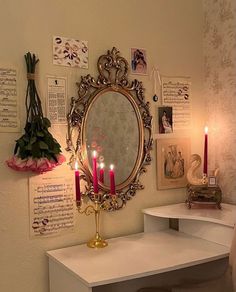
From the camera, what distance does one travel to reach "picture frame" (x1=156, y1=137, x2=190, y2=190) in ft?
7.05

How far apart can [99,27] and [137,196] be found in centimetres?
96

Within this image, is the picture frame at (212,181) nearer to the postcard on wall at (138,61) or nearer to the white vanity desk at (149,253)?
the white vanity desk at (149,253)

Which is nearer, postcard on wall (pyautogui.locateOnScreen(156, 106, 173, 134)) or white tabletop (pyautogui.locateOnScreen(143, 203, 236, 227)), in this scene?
white tabletop (pyautogui.locateOnScreen(143, 203, 236, 227))

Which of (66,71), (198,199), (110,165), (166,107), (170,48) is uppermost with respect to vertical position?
(170,48)

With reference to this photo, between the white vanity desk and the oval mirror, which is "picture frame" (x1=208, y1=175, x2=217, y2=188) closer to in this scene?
the white vanity desk

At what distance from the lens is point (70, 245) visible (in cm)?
184

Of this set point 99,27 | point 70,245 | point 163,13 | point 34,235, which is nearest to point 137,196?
point 70,245

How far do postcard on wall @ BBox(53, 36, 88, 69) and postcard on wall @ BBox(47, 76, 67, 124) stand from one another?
0.09 meters

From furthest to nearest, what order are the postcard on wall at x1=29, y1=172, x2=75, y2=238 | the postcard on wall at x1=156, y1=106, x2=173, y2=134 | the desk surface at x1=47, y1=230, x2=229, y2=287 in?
the postcard on wall at x1=156, y1=106, x2=173, y2=134, the postcard on wall at x1=29, y1=172, x2=75, y2=238, the desk surface at x1=47, y1=230, x2=229, y2=287

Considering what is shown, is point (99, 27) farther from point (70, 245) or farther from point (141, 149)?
point (70, 245)

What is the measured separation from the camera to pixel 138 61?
6.81 feet

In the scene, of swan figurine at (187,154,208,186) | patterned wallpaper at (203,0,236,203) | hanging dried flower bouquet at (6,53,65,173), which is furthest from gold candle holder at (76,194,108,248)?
patterned wallpaper at (203,0,236,203)

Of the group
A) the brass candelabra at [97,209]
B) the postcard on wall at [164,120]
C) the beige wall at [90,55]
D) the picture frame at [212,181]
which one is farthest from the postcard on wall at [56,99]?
the picture frame at [212,181]

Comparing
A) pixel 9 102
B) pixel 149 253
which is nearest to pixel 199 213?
pixel 149 253
